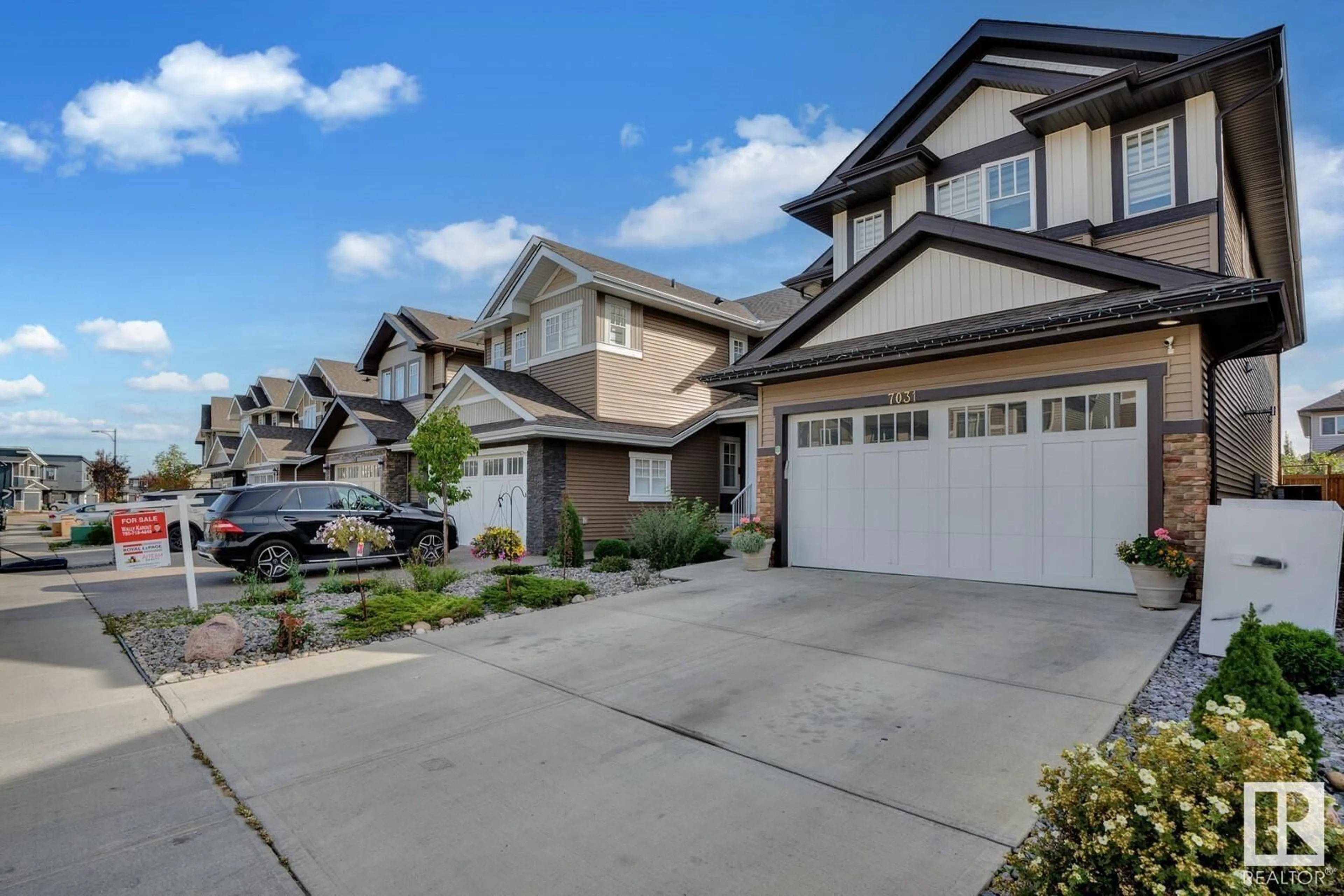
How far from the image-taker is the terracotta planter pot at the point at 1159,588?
710 cm

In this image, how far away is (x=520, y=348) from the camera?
19.8 m

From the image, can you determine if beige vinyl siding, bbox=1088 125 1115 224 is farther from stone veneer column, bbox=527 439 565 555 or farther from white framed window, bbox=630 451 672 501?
stone veneer column, bbox=527 439 565 555

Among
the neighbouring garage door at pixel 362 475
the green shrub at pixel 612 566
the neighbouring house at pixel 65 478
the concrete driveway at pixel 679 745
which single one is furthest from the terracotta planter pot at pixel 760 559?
the neighbouring house at pixel 65 478

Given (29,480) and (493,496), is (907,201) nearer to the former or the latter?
(493,496)

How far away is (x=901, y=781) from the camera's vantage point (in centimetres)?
353

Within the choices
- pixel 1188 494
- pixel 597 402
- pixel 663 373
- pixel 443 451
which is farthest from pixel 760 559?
pixel 663 373

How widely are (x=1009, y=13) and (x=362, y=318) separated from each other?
22.2 meters

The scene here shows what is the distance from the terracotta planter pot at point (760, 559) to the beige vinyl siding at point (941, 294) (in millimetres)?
3586

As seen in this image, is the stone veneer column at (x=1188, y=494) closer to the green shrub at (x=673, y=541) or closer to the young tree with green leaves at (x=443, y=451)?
the green shrub at (x=673, y=541)

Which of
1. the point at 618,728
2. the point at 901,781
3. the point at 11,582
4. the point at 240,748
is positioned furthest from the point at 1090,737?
the point at 11,582

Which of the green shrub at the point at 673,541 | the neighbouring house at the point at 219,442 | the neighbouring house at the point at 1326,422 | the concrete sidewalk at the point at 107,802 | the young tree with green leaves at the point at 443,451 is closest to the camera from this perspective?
the concrete sidewalk at the point at 107,802

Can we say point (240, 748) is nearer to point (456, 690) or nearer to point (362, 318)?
point (456, 690)

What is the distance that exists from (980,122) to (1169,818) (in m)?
12.9

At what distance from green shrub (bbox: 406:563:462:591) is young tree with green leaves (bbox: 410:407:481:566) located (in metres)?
2.69
